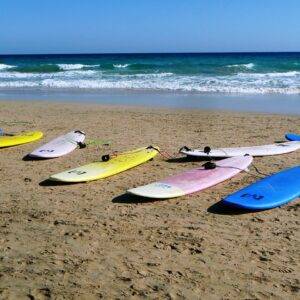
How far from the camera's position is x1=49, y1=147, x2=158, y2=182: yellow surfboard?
494cm

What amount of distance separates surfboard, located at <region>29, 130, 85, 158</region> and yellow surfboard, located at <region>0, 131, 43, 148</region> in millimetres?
573

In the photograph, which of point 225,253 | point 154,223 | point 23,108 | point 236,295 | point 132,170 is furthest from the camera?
point 23,108

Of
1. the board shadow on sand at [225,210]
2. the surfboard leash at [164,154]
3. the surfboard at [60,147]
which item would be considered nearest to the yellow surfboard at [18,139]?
the surfboard at [60,147]

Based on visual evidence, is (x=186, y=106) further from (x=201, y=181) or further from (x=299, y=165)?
(x=201, y=181)

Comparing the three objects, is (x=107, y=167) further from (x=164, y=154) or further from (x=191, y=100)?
(x=191, y=100)

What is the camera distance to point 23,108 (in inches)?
450

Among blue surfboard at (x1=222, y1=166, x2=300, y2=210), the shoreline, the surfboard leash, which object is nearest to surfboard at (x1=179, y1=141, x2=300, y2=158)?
the surfboard leash

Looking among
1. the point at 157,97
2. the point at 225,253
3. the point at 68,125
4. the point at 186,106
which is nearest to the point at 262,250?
the point at 225,253

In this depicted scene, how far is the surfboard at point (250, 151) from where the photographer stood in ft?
19.2

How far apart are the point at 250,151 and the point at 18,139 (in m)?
3.41

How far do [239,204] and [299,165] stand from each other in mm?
1946

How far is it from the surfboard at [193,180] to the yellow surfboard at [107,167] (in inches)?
28.8

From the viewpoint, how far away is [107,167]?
5.33 meters

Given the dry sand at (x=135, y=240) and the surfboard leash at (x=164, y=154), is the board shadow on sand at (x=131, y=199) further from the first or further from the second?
the surfboard leash at (x=164, y=154)
